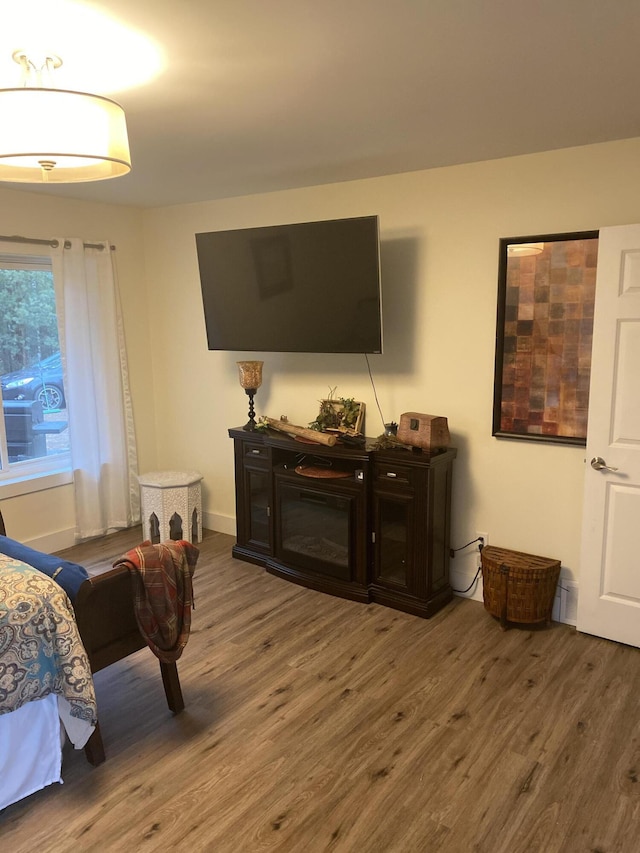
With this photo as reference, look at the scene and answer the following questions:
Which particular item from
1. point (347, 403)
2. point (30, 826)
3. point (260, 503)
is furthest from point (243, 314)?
point (30, 826)

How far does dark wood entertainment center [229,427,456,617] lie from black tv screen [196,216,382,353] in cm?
63

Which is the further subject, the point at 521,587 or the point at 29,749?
the point at 521,587

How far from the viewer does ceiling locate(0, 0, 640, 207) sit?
5.76 feet

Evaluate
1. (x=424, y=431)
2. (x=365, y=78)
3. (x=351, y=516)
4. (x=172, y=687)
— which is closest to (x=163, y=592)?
(x=172, y=687)

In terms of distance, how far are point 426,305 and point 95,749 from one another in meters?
2.74

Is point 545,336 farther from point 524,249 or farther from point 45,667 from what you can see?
point 45,667

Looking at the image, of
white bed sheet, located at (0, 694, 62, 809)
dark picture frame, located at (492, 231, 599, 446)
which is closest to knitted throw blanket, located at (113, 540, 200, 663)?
white bed sheet, located at (0, 694, 62, 809)

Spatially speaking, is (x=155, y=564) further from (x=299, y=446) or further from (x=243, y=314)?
(x=243, y=314)

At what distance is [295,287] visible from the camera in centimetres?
381

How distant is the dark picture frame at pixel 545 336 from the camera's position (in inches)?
125

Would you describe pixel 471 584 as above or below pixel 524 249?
below

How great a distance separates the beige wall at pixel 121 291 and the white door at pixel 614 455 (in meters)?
3.39

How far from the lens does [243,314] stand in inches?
163

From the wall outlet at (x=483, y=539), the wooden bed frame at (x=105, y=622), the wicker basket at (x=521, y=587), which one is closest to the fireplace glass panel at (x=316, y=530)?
the wall outlet at (x=483, y=539)
